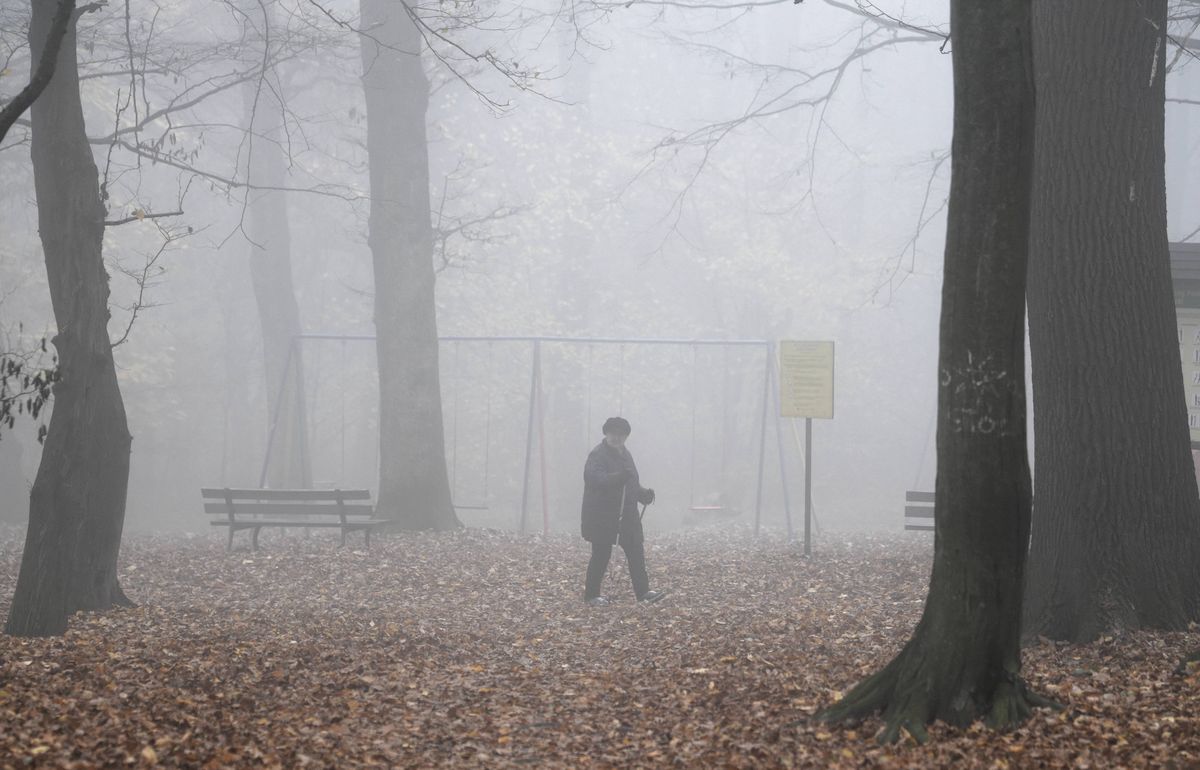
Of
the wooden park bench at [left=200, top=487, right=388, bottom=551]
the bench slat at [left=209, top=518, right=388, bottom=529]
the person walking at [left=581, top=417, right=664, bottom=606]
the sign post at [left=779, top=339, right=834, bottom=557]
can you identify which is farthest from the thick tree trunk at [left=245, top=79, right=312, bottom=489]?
the person walking at [left=581, top=417, right=664, bottom=606]

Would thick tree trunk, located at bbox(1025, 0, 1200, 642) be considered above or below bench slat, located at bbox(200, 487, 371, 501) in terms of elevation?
above

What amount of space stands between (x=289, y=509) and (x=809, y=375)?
6.04m

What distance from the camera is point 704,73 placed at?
107 ft

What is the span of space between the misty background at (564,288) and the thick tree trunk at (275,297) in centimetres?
147

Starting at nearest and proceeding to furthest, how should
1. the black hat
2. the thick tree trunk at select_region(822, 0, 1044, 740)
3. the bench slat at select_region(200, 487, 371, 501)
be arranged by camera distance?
the thick tree trunk at select_region(822, 0, 1044, 740) < the black hat < the bench slat at select_region(200, 487, 371, 501)

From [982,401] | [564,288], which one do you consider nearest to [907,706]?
[982,401]

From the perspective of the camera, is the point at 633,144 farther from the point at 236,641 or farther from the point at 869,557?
the point at 236,641

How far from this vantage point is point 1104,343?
6.72 metres

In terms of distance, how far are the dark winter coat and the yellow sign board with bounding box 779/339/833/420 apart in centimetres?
353

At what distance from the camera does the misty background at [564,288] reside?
25328 millimetres

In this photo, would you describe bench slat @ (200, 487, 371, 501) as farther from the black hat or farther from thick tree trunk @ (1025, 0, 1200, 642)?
thick tree trunk @ (1025, 0, 1200, 642)

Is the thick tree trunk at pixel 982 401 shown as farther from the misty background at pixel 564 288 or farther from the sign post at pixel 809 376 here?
the misty background at pixel 564 288

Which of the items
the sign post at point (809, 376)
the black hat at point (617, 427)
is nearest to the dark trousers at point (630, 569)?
the black hat at point (617, 427)

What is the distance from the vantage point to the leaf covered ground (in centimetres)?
477
